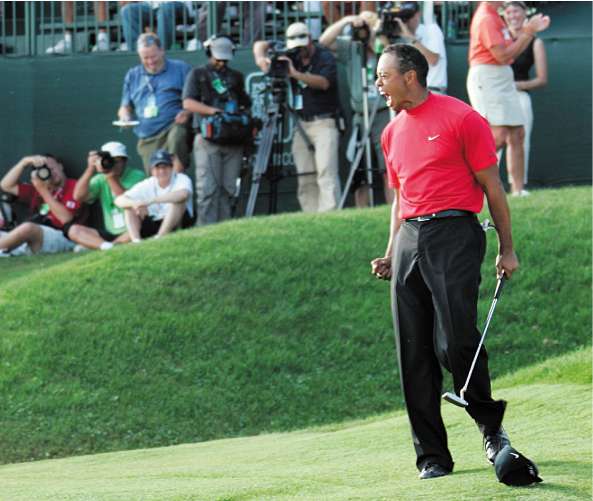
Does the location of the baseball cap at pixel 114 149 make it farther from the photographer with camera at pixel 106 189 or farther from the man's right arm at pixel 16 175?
the man's right arm at pixel 16 175

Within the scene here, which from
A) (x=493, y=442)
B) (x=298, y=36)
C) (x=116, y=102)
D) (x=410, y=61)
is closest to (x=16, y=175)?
(x=116, y=102)

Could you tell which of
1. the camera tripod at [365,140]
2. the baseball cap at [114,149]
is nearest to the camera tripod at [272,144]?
the camera tripod at [365,140]

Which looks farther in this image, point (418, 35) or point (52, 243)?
point (52, 243)

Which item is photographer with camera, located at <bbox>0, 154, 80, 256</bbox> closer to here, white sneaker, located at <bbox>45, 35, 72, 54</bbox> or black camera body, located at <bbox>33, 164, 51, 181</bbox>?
black camera body, located at <bbox>33, 164, 51, 181</bbox>

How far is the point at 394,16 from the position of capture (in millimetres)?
15352

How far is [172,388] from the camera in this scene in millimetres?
12500

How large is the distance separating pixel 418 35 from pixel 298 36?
53.6 inches

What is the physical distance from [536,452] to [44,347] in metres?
6.54

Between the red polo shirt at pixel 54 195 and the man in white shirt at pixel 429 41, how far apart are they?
15.3 feet

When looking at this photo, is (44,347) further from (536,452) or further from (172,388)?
(536,452)

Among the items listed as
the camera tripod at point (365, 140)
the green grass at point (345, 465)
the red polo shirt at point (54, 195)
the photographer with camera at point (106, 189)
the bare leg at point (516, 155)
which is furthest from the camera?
the red polo shirt at point (54, 195)

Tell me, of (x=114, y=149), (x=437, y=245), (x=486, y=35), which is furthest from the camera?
(x=114, y=149)

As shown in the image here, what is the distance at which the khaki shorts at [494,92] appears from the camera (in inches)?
585

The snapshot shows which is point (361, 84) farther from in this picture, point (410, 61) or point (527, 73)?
point (410, 61)
